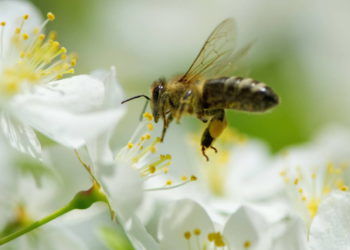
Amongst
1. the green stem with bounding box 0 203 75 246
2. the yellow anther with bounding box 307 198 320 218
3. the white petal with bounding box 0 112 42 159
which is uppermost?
the white petal with bounding box 0 112 42 159

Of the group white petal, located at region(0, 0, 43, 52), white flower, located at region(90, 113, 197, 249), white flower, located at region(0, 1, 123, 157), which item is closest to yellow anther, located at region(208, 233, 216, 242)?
white flower, located at region(90, 113, 197, 249)

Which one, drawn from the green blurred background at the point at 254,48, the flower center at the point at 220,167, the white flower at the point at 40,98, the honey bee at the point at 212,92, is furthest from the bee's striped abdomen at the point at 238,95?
the green blurred background at the point at 254,48

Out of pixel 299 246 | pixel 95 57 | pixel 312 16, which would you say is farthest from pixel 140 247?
pixel 312 16

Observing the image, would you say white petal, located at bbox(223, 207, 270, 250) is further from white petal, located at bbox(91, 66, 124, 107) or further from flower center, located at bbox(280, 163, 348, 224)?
white petal, located at bbox(91, 66, 124, 107)

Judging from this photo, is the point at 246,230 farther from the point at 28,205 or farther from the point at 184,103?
the point at 28,205

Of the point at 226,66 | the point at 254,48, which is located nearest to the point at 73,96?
the point at 226,66

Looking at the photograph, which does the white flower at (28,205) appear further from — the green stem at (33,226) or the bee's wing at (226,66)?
the bee's wing at (226,66)
